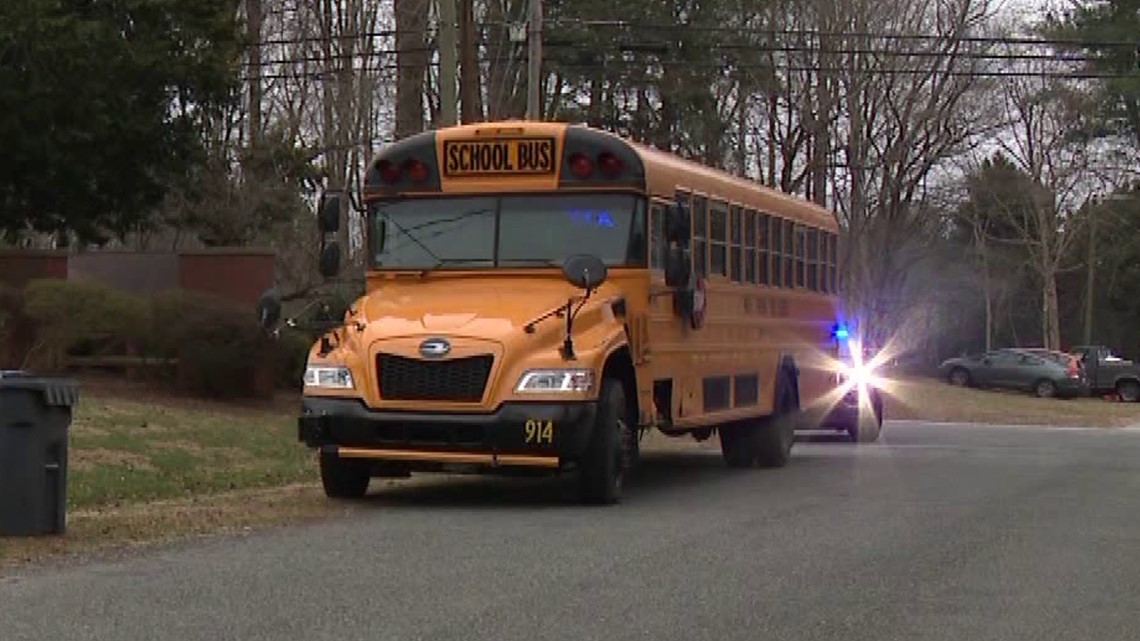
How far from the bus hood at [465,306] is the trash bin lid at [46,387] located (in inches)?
102

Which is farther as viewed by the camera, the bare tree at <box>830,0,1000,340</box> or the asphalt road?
the bare tree at <box>830,0,1000,340</box>

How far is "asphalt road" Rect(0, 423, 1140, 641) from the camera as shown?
817 centimetres

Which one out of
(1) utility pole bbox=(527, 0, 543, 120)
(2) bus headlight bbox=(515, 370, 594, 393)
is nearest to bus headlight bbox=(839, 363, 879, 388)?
(1) utility pole bbox=(527, 0, 543, 120)

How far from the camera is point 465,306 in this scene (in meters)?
13.1

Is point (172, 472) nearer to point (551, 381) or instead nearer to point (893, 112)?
point (551, 381)

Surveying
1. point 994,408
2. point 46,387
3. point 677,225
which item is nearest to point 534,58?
point 677,225

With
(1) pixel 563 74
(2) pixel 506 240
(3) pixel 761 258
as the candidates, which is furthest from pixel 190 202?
(2) pixel 506 240

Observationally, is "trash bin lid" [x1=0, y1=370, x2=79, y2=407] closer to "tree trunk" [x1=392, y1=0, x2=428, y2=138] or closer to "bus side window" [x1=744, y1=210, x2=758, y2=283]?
"bus side window" [x1=744, y1=210, x2=758, y2=283]

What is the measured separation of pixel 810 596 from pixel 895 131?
3541 cm

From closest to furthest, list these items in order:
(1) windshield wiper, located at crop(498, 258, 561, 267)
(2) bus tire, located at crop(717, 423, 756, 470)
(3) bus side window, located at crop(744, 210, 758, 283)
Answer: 1. (1) windshield wiper, located at crop(498, 258, 561, 267)
2. (3) bus side window, located at crop(744, 210, 758, 283)
3. (2) bus tire, located at crop(717, 423, 756, 470)

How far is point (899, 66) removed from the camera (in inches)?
1654

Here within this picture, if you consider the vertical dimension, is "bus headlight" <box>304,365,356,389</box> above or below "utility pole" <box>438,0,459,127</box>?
below

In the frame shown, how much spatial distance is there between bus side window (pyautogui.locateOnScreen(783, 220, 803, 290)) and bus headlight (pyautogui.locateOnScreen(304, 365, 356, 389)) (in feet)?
24.7

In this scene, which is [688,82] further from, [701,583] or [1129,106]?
[701,583]
